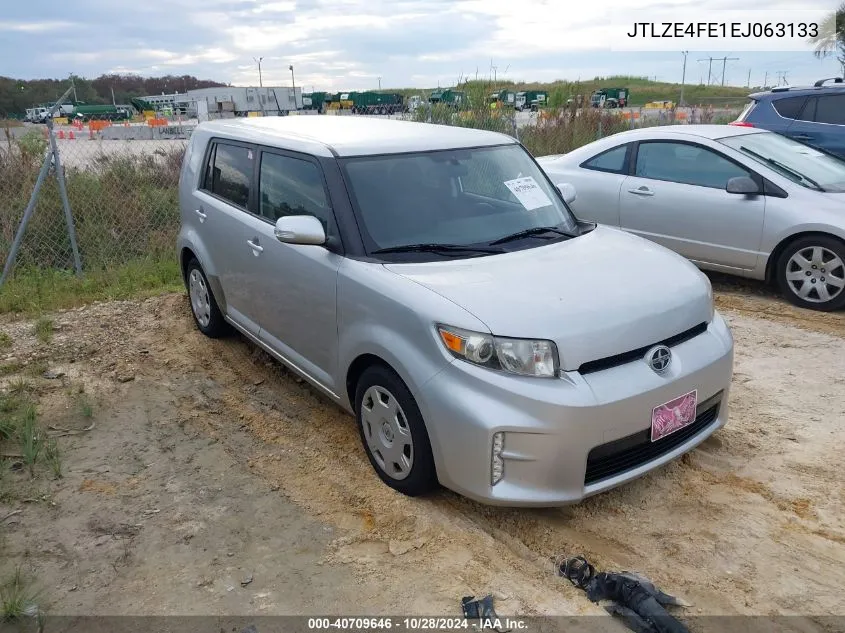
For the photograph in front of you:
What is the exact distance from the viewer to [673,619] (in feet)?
8.55

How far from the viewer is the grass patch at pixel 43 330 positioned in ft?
19.4

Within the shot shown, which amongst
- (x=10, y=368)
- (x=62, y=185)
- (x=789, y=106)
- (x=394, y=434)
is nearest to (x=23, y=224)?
(x=62, y=185)

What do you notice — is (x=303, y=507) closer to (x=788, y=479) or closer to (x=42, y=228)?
(x=788, y=479)

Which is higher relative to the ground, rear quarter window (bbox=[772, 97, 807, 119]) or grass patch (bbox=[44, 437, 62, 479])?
rear quarter window (bbox=[772, 97, 807, 119])

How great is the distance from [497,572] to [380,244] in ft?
5.57

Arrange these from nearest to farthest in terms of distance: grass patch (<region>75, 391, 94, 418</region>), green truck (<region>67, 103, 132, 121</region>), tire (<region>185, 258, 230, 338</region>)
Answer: grass patch (<region>75, 391, 94, 418</region>) < tire (<region>185, 258, 230, 338</region>) < green truck (<region>67, 103, 132, 121</region>)

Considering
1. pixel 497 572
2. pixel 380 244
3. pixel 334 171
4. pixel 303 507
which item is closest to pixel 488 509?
pixel 497 572

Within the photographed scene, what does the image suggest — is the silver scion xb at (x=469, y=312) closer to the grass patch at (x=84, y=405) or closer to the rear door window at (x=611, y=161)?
the grass patch at (x=84, y=405)

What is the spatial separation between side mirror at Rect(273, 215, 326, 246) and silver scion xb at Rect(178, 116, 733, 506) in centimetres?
1

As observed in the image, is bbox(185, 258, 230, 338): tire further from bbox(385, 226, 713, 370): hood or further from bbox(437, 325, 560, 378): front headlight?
bbox(437, 325, 560, 378): front headlight

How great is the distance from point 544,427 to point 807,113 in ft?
27.5

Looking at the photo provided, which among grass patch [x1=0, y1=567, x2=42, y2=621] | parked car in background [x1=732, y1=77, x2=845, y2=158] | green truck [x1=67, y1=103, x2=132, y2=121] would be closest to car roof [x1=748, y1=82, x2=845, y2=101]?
parked car in background [x1=732, y1=77, x2=845, y2=158]

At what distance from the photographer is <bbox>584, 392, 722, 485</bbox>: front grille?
9.98ft

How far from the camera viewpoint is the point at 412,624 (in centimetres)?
268
